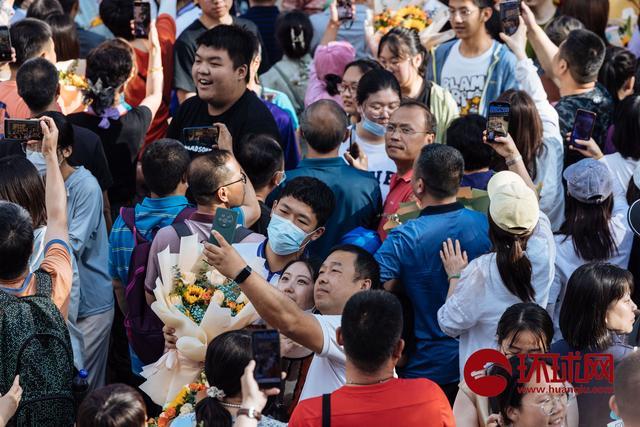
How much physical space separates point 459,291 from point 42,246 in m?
2.23

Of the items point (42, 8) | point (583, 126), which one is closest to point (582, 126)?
point (583, 126)

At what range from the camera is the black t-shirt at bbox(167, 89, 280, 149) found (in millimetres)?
7289

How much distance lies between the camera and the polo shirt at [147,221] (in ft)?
20.7

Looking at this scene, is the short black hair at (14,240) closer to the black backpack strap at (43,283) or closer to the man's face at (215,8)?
the black backpack strap at (43,283)

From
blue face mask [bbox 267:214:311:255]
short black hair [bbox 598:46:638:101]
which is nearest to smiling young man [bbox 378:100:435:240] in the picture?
blue face mask [bbox 267:214:311:255]

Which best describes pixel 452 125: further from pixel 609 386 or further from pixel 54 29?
pixel 54 29

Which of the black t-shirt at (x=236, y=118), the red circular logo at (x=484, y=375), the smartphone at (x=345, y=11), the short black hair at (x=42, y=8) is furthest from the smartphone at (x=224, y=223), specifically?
the short black hair at (x=42, y=8)

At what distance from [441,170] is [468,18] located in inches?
116

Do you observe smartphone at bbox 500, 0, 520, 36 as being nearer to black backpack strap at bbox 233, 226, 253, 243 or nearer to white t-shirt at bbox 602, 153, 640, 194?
white t-shirt at bbox 602, 153, 640, 194

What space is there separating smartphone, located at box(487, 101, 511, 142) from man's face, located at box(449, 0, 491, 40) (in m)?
2.25

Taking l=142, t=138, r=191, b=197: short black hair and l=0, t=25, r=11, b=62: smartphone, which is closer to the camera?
l=142, t=138, r=191, b=197: short black hair

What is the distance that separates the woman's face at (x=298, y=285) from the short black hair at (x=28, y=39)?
339 cm

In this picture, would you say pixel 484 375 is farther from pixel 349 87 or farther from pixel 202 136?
pixel 349 87

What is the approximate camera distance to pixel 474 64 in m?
8.33
